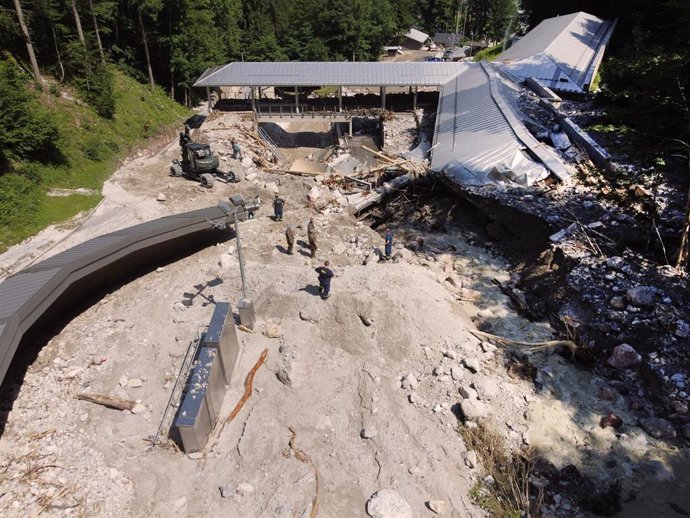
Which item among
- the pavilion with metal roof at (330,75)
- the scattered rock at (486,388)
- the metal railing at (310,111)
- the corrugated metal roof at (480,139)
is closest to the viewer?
the scattered rock at (486,388)

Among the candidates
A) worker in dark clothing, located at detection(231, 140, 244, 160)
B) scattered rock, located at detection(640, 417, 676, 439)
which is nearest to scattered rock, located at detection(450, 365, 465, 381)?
scattered rock, located at detection(640, 417, 676, 439)

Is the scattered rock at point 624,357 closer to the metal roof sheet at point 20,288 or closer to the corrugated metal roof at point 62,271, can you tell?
the corrugated metal roof at point 62,271

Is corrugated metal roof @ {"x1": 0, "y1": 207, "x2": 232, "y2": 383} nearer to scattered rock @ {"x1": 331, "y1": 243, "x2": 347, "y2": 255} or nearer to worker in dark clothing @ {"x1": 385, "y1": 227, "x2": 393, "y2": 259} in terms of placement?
scattered rock @ {"x1": 331, "y1": 243, "x2": 347, "y2": 255}

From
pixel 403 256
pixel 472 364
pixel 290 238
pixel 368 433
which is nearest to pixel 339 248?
pixel 290 238

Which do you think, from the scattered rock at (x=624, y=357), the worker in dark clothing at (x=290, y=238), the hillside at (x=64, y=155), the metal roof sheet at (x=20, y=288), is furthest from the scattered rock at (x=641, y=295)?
the hillside at (x=64, y=155)

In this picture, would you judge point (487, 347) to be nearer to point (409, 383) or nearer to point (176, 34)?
point (409, 383)

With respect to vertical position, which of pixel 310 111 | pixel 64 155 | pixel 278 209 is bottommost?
pixel 278 209

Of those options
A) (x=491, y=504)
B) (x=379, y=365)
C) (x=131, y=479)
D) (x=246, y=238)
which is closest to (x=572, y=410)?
(x=491, y=504)

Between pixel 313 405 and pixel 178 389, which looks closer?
pixel 313 405
